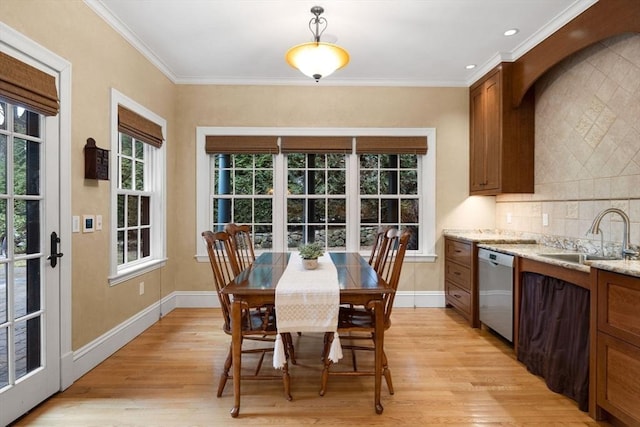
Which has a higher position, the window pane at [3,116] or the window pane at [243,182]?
the window pane at [3,116]

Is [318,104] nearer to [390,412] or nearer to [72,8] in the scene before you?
[72,8]

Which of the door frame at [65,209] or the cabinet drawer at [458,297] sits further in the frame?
the cabinet drawer at [458,297]

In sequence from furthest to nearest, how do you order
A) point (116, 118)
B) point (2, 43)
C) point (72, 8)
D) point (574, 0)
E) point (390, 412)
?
point (116, 118) → point (574, 0) → point (72, 8) → point (390, 412) → point (2, 43)

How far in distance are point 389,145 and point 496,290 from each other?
6.67ft

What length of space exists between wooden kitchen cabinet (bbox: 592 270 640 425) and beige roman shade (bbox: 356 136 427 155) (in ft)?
8.59

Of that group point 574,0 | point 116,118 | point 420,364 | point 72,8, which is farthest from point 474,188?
point 72,8

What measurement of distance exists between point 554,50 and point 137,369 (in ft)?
14.2

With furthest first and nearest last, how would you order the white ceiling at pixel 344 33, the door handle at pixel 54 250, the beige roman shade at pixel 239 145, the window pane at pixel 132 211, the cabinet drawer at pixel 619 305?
1. the beige roman shade at pixel 239 145
2. the window pane at pixel 132 211
3. the white ceiling at pixel 344 33
4. the door handle at pixel 54 250
5. the cabinet drawer at pixel 619 305

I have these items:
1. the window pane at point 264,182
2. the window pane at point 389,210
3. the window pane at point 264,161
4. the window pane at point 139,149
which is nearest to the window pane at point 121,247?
the window pane at point 139,149

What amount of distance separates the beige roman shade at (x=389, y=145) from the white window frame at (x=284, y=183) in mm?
67

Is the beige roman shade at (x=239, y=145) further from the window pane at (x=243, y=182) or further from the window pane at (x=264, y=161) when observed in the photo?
the window pane at (x=243, y=182)

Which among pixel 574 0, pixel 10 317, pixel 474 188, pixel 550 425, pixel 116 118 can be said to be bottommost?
pixel 550 425

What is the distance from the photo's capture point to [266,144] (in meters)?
4.29

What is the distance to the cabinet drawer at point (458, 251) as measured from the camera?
3.71 m
